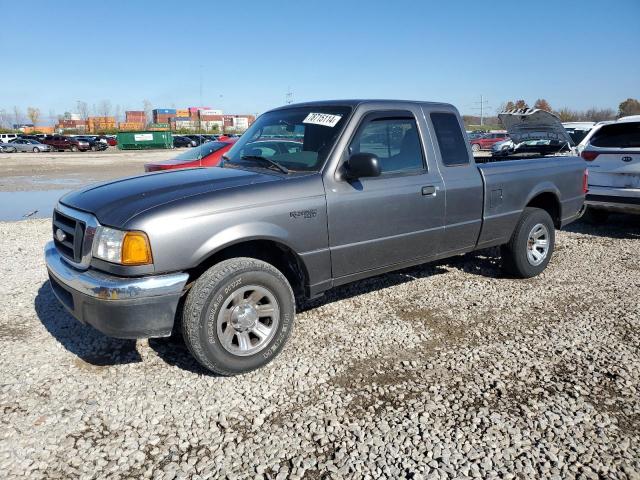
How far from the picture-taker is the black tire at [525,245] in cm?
541

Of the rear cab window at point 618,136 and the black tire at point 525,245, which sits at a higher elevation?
the rear cab window at point 618,136

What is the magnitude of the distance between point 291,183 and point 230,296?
946mm

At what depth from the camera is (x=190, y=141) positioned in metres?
55.3

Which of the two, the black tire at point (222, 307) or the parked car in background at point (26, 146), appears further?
the parked car in background at point (26, 146)

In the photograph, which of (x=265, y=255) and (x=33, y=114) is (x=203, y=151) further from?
(x=33, y=114)

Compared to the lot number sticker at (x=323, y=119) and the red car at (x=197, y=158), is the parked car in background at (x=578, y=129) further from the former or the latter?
the lot number sticker at (x=323, y=119)

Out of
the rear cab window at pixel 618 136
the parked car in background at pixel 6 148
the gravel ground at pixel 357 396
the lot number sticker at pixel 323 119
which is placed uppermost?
the parked car in background at pixel 6 148

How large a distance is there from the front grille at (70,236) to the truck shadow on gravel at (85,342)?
837mm

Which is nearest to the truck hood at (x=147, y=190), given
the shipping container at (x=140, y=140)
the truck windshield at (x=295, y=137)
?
the truck windshield at (x=295, y=137)

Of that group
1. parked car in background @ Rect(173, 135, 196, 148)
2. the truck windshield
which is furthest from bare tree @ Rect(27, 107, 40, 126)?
the truck windshield

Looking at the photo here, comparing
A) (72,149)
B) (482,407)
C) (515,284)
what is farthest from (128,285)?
(72,149)

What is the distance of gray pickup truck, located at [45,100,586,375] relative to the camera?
10.2ft

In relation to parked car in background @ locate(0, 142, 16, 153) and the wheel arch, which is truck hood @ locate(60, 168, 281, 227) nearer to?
the wheel arch

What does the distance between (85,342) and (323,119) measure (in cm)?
272
